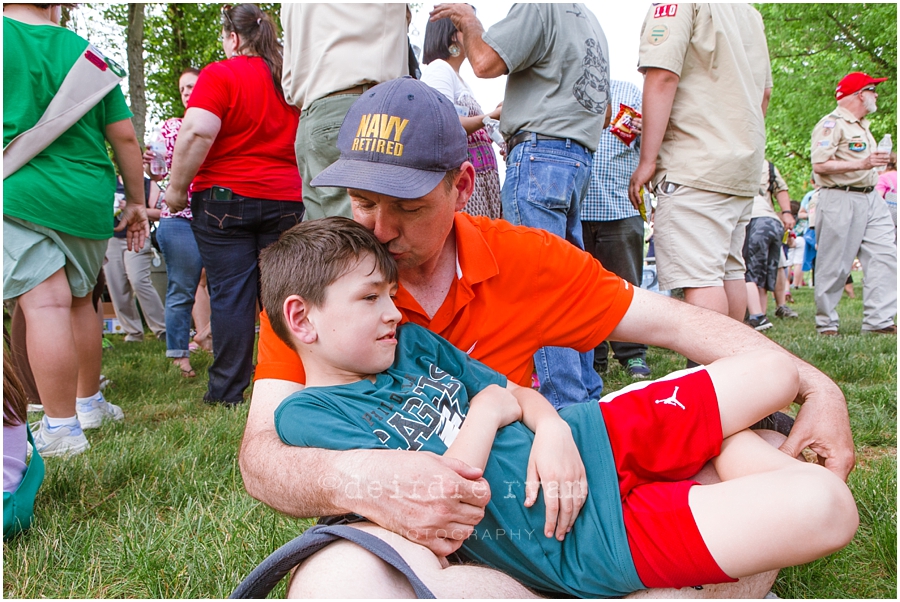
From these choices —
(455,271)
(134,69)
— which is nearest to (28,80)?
(455,271)

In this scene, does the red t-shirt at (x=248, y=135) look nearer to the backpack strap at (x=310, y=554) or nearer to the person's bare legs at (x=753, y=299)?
the backpack strap at (x=310, y=554)

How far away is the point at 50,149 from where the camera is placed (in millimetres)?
3064

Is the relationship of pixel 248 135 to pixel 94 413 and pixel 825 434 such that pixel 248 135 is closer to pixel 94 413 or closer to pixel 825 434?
pixel 94 413

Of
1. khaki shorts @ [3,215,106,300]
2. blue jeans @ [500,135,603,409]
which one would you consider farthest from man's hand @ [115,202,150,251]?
blue jeans @ [500,135,603,409]

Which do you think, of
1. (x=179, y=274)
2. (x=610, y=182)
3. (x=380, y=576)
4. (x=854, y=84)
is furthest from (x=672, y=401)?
(x=854, y=84)

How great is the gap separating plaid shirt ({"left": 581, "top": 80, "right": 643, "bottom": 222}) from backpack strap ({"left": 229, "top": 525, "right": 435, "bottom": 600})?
11.7 feet

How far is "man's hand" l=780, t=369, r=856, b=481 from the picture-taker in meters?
1.63

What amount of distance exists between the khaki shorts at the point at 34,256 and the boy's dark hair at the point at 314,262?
5.62 ft

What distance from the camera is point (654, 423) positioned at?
5.15 feet

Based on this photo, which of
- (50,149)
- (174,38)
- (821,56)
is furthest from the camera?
(821,56)

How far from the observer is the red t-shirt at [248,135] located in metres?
3.82

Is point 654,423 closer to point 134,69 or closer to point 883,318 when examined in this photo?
point 883,318

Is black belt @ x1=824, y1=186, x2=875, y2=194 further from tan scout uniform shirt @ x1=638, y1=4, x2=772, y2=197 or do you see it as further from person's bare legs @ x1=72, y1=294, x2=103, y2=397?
person's bare legs @ x1=72, y1=294, x2=103, y2=397

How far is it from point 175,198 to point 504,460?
124 inches
